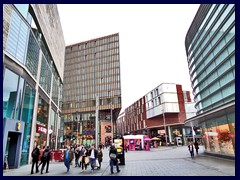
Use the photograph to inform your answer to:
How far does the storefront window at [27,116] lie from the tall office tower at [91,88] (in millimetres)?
44498

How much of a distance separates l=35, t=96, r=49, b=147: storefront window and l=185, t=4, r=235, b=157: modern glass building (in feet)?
58.7

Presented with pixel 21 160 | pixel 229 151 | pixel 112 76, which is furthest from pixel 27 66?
pixel 112 76

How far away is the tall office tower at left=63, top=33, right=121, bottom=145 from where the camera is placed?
215 ft

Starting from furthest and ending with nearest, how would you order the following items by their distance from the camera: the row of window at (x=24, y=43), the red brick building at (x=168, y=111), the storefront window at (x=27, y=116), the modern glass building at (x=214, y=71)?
the red brick building at (x=168, y=111), the modern glass building at (x=214, y=71), the storefront window at (x=27, y=116), the row of window at (x=24, y=43)

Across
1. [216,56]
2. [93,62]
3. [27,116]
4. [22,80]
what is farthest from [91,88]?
[22,80]

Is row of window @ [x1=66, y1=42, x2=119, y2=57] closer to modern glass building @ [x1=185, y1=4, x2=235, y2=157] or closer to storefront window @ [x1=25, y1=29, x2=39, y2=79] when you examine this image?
modern glass building @ [x1=185, y1=4, x2=235, y2=157]

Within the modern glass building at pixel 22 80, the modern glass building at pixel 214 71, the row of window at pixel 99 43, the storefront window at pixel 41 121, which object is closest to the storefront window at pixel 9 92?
the modern glass building at pixel 22 80

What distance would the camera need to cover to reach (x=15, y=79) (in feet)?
47.2

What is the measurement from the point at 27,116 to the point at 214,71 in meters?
28.2

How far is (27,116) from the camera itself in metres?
16.7

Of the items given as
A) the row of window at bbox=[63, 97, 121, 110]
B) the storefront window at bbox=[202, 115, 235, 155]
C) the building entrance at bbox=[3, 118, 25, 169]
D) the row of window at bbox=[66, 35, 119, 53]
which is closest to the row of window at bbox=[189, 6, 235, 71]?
the storefront window at bbox=[202, 115, 235, 155]

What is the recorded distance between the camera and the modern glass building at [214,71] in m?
15.9

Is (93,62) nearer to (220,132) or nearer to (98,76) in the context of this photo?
(98,76)

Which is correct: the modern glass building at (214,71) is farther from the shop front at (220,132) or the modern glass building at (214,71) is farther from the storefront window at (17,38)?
the storefront window at (17,38)
